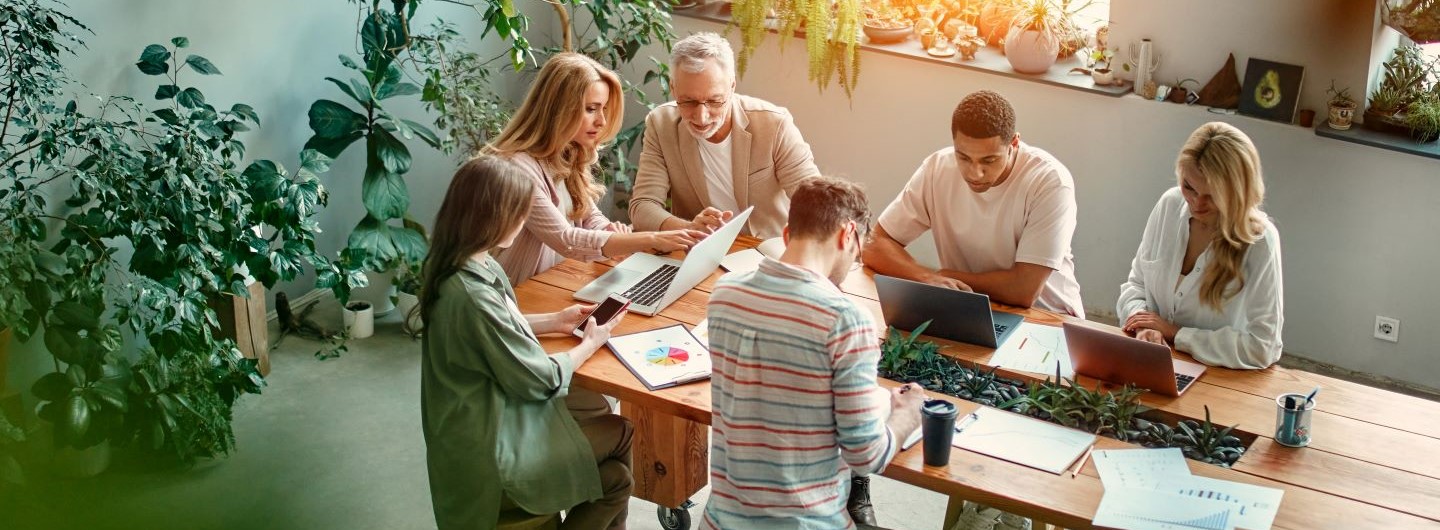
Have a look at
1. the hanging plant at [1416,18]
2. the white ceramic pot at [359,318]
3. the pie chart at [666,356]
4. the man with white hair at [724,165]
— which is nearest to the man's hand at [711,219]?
the man with white hair at [724,165]

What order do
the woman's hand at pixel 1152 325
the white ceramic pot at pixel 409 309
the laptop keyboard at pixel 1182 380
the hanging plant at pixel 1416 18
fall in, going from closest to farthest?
the laptop keyboard at pixel 1182 380
the woman's hand at pixel 1152 325
the hanging plant at pixel 1416 18
the white ceramic pot at pixel 409 309

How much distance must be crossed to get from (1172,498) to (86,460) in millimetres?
2993

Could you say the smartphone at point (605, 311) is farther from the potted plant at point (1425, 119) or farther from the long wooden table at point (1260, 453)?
the potted plant at point (1425, 119)

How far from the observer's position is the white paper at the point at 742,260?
3383 millimetres

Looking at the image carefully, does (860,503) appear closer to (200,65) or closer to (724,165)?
(724,165)

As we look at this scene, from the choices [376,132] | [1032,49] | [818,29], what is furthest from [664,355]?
[1032,49]

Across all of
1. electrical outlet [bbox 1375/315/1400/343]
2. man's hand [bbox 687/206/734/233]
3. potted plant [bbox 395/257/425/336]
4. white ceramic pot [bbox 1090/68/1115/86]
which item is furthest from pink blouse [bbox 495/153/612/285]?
electrical outlet [bbox 1375/315/1400/343]

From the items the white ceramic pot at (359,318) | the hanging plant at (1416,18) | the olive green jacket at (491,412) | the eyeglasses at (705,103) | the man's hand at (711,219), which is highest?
the hanging plant at (1416,18)

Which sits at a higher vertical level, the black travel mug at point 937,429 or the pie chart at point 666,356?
the black travel mug at point 937,429

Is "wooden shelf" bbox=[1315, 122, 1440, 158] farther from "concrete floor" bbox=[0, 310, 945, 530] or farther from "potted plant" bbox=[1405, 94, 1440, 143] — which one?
"concrete floor" bbox=[0, 310, 945, 530]

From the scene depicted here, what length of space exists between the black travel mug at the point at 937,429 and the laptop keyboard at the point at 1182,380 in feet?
2.05

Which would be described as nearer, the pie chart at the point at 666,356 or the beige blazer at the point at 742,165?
the pie chart at the point at 666,356

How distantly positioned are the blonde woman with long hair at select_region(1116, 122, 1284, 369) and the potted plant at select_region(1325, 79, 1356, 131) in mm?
1417

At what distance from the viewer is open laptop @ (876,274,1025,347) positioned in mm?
2857
